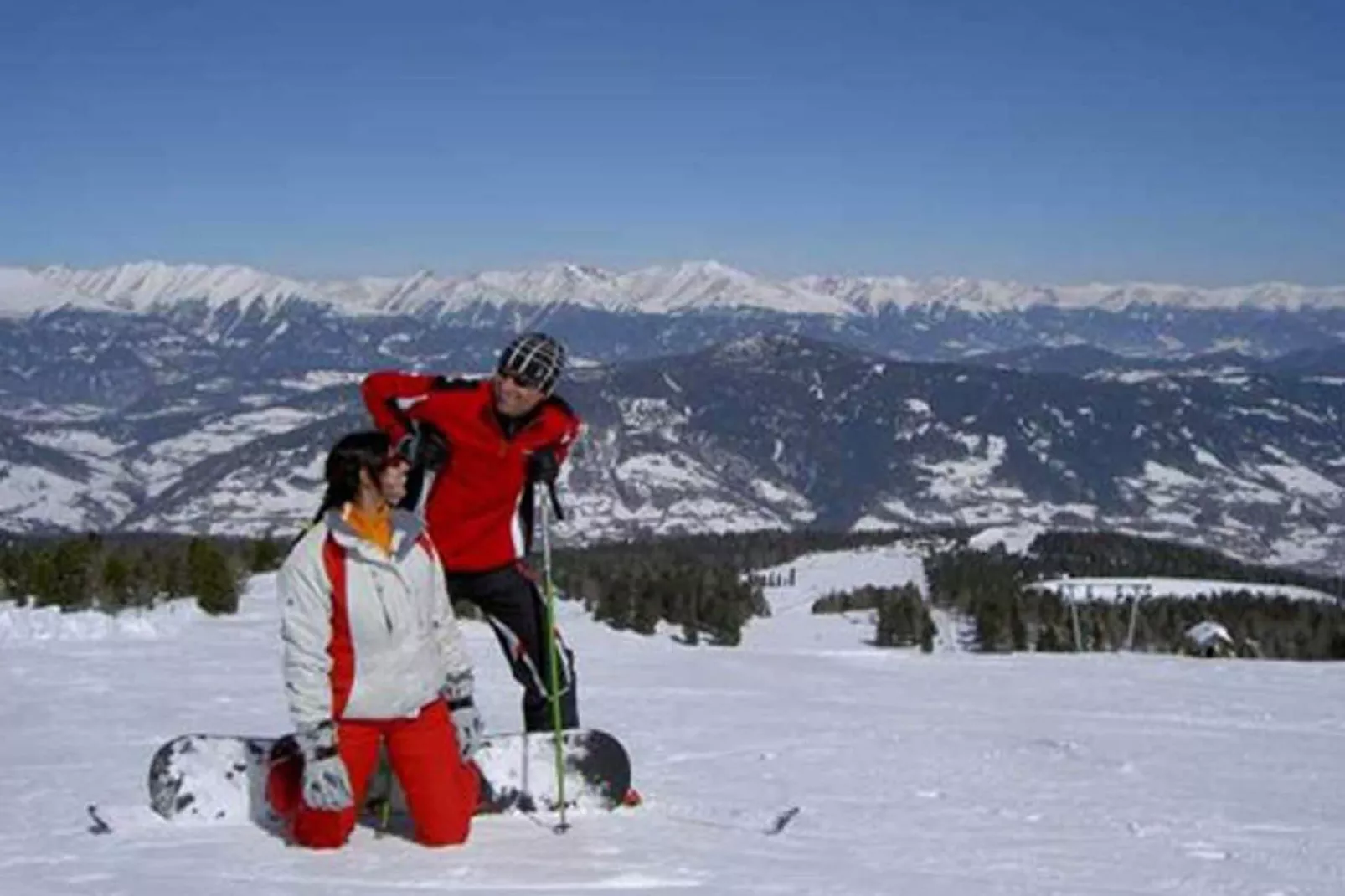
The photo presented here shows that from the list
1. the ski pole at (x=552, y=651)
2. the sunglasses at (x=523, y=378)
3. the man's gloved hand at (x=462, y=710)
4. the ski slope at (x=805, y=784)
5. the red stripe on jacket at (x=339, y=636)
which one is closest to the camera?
the ski slope at (x=805, y=784)

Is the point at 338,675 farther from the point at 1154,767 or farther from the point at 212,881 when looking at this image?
the point at 1154,767

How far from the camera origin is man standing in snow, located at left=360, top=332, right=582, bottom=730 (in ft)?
24.2

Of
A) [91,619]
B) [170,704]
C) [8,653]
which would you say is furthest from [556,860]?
[91,619]

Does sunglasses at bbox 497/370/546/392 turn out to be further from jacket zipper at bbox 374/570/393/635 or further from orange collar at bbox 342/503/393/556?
jacket zipper at bbox 374/570/393/635

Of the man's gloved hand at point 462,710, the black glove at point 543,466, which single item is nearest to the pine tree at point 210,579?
the black glove at point 543,466

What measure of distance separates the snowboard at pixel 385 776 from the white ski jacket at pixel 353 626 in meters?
0.59

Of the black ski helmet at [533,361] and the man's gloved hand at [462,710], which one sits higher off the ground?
the black ski helmet at [533,361]

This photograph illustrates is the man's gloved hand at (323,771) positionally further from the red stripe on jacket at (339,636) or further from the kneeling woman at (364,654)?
the red stripe on jacket at (339,636)

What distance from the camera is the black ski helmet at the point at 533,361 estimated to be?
23.7 feet

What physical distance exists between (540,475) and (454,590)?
878 mm

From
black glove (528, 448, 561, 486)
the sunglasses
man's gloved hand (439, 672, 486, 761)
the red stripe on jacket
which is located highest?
the sunglasses

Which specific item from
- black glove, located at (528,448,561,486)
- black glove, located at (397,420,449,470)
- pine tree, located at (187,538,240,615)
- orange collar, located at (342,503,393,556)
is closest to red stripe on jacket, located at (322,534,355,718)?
orange collar, located at (342,503,393,556)

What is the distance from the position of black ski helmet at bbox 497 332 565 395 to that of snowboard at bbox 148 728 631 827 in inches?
79.4

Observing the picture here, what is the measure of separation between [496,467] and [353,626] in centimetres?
140
